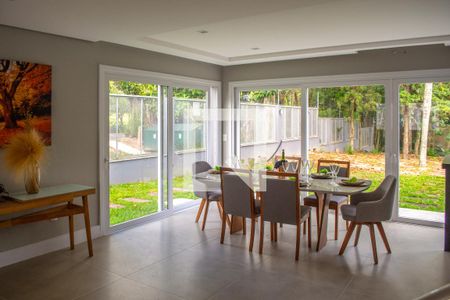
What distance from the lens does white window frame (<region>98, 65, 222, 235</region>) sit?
459 cm

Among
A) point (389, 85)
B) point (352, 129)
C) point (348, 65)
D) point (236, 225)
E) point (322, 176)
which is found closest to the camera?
point (322, 176)

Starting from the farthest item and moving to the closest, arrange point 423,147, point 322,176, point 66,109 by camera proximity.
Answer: point 423,147 → point 322,176 → point 66,109

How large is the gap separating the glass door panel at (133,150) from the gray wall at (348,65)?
172 centimetres

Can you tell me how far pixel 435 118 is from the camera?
5.01 m

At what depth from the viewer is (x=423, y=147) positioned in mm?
5102

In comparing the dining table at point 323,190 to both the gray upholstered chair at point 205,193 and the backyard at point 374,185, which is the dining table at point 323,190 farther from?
the backyard at point 374,185

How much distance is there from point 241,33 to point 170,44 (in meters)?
1.04

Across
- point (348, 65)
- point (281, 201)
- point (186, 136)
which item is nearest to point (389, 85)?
point (348, 65)

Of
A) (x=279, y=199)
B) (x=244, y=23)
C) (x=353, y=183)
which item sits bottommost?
(x=279, y=199)

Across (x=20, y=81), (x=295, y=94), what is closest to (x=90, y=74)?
(x=20, y=81)

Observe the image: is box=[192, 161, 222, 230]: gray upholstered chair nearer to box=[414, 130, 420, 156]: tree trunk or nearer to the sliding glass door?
the sliding glass door

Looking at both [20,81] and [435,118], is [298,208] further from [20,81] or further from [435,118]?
[20,81]

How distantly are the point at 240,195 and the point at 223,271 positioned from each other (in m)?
0.90

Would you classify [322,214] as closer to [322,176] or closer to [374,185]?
[322,176]
